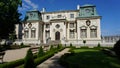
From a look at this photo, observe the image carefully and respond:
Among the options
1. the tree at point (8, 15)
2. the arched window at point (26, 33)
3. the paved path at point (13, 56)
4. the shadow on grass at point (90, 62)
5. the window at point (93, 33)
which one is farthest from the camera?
the arched window at point (26, 33)

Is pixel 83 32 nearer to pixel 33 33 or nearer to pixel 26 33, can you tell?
pixel 33 33

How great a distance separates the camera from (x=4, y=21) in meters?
24.0

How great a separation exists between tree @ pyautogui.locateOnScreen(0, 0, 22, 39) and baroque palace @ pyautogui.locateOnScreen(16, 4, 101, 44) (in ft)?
34.9

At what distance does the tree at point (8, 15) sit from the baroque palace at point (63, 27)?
10.7 metres

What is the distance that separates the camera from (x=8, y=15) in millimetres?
25000

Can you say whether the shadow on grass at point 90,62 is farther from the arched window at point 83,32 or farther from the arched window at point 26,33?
the arched window at point 26,33

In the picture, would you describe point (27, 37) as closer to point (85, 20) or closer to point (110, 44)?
point (85, 20)

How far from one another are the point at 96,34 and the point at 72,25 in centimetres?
773

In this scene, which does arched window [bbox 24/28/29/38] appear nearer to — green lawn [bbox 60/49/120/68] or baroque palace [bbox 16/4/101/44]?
baroque palace [bbox 16/4/101/44]

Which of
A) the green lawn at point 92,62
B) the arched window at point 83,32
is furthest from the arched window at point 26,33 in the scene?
the green lawn at point 92,62

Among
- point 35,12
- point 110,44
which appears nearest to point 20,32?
point 35,12

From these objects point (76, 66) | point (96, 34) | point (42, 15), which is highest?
point (42, 15)

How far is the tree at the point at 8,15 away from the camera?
2361 cm

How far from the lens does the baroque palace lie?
126 feet
